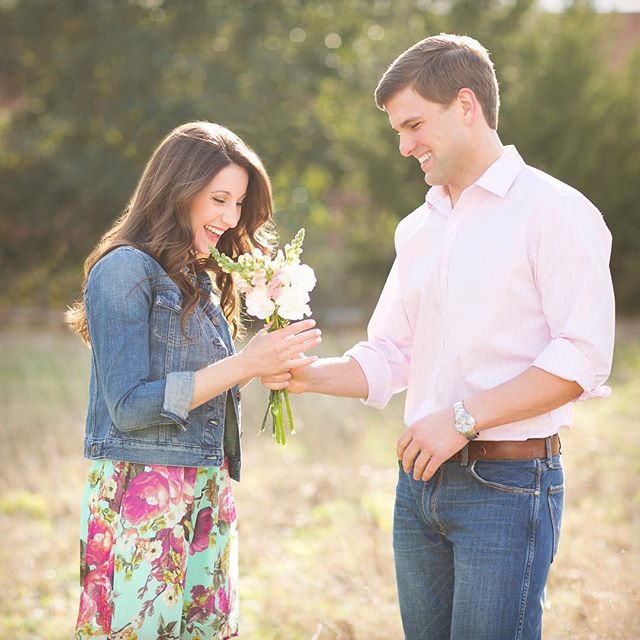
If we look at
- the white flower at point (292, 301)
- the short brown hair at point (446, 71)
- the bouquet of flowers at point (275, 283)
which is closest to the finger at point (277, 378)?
the bouquet of flowers at point (275, 283)

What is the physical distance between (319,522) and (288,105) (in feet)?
44.1

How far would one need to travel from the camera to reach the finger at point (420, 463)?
2.74 m

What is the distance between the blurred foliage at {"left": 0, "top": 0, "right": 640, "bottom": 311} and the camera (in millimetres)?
18141

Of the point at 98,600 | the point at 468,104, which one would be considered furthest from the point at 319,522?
the point at 468,104

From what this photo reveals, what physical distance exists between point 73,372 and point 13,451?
12.1ft

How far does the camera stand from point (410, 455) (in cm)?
279

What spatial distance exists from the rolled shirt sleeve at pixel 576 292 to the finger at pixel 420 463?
43 cm

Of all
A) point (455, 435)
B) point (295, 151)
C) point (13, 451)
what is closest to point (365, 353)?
point (455, 435)

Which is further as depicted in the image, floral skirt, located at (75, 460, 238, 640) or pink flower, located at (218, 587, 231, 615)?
pink flower, located at (218, 587, 231, 615)

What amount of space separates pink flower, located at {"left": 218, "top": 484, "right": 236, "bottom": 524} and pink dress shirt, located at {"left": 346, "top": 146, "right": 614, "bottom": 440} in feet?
2.38

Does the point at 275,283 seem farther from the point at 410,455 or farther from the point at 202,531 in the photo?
the point at 202,531

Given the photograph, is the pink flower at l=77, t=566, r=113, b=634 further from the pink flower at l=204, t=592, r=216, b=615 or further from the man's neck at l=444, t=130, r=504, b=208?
the man's neck at l=444, t=130, r=504, b=208

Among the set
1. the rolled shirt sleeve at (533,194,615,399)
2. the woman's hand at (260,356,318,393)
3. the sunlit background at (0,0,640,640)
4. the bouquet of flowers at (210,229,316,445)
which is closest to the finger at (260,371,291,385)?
the woman's hand at (260,356,318,393)

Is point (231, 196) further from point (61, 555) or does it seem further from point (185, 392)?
point (61, 555)
